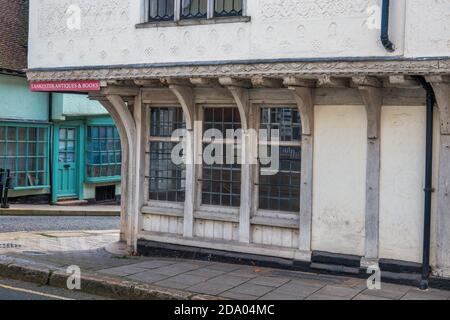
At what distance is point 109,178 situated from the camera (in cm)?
2314

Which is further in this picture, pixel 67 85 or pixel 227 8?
pixel 67 85

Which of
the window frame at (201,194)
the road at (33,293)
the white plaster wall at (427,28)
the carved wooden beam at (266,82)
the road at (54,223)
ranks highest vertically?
the white plaster wall at (427,28)

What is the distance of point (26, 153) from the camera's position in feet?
66.5

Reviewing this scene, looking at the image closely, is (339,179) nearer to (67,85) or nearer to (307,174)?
(307,174)

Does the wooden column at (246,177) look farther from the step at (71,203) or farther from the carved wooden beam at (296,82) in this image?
the step at (71,203)

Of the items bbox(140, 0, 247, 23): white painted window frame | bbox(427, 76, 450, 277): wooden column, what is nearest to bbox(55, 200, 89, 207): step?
bbox(140, 0, 247, 23): white painted window frame

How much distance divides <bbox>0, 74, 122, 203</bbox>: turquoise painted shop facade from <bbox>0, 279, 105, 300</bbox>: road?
405 inches

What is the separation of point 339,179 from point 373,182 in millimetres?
537

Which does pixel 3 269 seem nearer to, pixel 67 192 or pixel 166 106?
pixel 166 106

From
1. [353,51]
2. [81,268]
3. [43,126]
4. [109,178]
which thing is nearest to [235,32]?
[353,51]

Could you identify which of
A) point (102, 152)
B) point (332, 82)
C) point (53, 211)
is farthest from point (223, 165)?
point (102, 152)

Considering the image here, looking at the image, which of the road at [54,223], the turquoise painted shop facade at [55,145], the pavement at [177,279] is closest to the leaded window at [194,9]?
the pavement at [177,279]

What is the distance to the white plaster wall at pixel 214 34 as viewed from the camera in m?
9.27

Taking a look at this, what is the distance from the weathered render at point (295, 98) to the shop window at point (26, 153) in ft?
26.5
